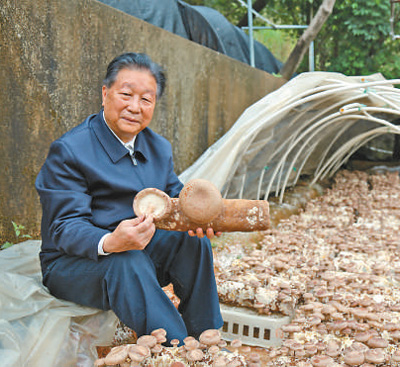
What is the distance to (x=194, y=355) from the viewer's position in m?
1.41

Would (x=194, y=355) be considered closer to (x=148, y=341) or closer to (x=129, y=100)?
(x=148, y=341)

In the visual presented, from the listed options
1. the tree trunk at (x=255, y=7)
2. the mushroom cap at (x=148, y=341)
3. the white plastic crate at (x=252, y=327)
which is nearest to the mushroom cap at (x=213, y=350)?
the mushroom cap at (x=148, y=341)

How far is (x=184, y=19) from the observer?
5.88m

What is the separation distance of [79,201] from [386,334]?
4.99 feet

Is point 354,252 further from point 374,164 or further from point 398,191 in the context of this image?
point 374,164

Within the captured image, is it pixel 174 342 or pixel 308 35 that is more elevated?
pixel 308 35

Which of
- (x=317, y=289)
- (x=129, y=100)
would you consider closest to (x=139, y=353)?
(x=129, y=100)

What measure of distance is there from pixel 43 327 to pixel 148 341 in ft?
1.41

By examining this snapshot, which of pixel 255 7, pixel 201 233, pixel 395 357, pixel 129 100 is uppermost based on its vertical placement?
pixel 255 7

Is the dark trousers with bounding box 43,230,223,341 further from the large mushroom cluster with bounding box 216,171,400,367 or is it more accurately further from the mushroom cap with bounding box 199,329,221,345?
the large mushroom cluster with bounding box 216,171,400,367

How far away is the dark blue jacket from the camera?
147cm

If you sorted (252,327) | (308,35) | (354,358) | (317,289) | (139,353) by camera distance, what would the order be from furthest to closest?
(308,35) → (317,289) → (252,327) → (354,358) → (139,353)

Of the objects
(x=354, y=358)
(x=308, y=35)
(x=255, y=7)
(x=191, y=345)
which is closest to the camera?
(x=191, y=345)

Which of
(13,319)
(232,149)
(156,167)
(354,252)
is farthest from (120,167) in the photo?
(354,252)
